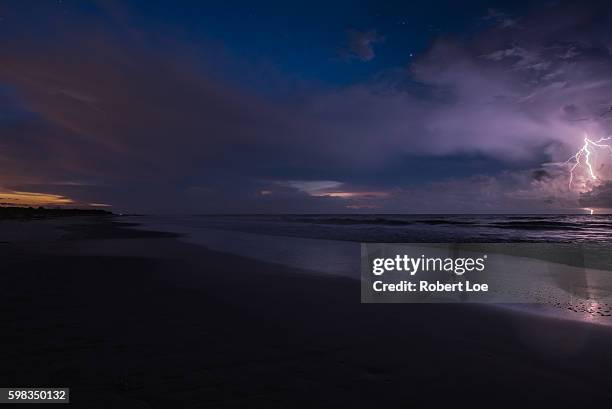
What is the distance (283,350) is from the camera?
5680 mm

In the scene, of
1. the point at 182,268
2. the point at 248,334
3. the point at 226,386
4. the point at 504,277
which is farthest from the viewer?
the point at 182,268

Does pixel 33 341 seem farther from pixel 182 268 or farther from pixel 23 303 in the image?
pixel 182 268

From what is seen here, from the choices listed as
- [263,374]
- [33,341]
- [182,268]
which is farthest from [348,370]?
[182,268]

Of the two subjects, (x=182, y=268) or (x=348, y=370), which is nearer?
(x=348, y=370)

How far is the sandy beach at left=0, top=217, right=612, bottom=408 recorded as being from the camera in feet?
14.3

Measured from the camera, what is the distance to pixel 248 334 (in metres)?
6.38

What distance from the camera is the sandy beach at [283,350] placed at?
4.35m

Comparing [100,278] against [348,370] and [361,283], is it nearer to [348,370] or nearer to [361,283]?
[361,283]

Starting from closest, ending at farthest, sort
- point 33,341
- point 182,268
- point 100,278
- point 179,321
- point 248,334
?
point 33,341
point 248,334
point 179,321
point 100,278
point 182,268

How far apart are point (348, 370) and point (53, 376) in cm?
369

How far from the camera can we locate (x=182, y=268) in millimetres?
13742

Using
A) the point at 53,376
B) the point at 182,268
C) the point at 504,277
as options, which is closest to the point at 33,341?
the point at 53,376

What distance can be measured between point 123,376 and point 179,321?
235 centimetres

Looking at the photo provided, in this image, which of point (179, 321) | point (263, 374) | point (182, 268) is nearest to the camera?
point (263, 374)
